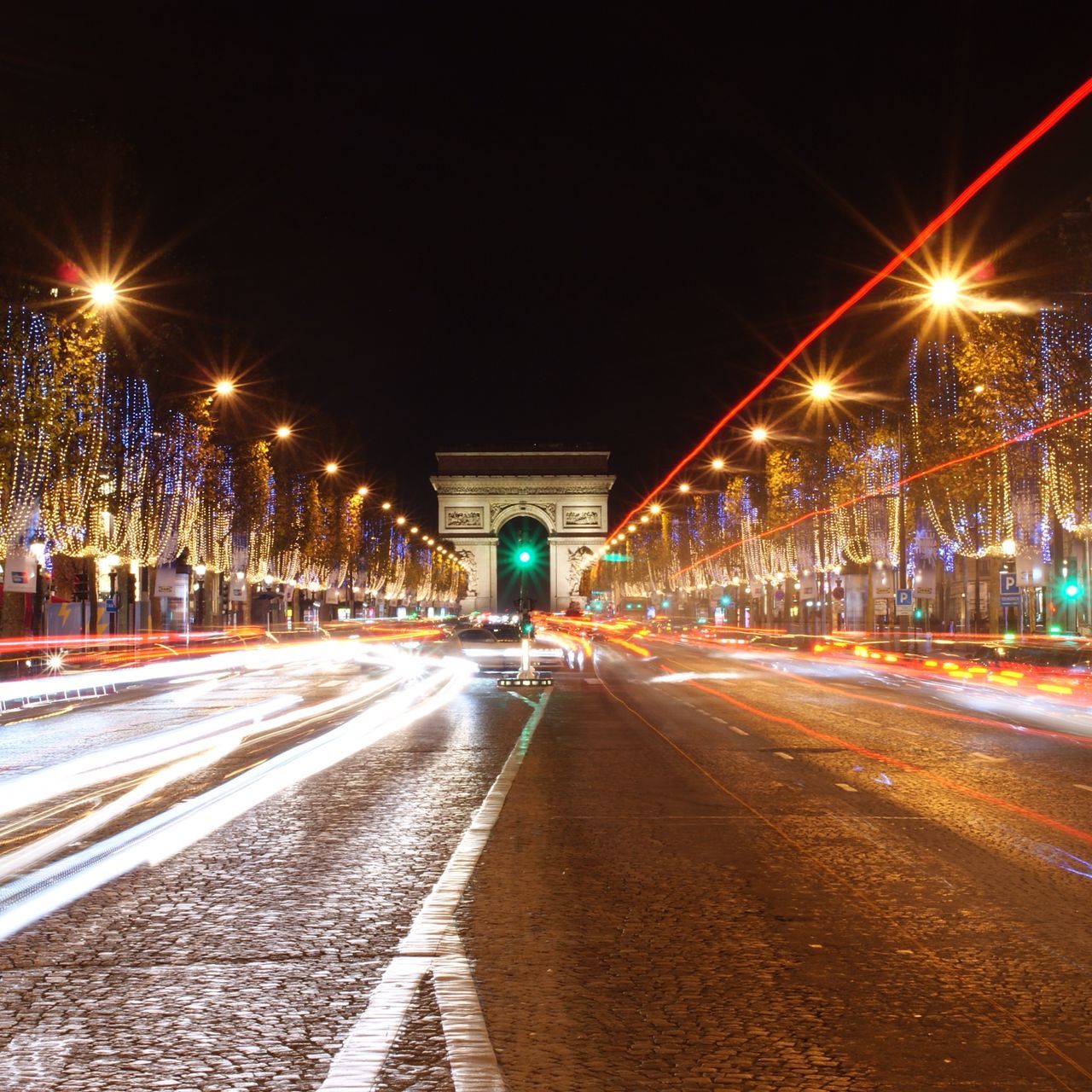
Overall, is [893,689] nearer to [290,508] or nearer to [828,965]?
[828,965]

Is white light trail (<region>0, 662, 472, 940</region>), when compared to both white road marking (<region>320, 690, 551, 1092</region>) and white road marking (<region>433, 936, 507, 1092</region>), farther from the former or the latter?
white road marking (<region>433, 936, 507, 1092</region>)

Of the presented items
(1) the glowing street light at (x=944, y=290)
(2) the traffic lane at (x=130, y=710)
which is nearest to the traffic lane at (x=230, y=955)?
(2) the traffic lane at (x=130, y=710)

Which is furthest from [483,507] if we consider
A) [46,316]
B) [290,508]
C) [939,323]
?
[46,316]

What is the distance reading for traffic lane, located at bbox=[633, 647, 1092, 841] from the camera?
13.0 metres

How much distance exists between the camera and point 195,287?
144 feet

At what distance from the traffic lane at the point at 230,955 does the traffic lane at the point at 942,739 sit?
4968 mm

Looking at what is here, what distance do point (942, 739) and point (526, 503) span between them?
142751mm

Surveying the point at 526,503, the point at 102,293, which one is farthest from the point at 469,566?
the point at 102,293

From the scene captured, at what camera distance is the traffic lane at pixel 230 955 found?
16.9ft

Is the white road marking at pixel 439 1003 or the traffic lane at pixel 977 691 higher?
the traffic lane at pixel 977 691

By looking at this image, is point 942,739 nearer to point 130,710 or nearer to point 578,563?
point 130,710

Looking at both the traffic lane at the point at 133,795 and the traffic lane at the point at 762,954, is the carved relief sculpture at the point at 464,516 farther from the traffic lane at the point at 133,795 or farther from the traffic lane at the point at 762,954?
the traffic lane at the point at 762,954

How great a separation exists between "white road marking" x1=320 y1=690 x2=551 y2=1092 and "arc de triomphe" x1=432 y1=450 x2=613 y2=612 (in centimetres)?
15045

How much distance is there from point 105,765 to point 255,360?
4331 centimetres
